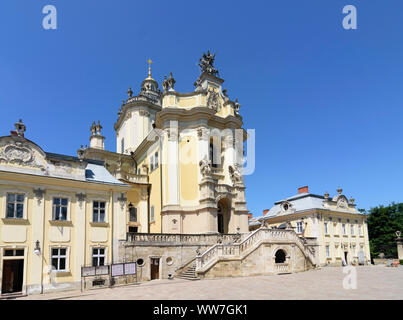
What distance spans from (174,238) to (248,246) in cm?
591

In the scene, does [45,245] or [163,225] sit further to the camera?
[163,225]

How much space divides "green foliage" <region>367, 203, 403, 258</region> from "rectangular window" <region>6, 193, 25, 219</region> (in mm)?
55784

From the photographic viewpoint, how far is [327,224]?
4225 centimetres

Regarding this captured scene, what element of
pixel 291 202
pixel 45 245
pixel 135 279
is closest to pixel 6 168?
pixel 45 245

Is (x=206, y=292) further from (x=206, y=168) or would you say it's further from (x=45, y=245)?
(x=206, y=168)

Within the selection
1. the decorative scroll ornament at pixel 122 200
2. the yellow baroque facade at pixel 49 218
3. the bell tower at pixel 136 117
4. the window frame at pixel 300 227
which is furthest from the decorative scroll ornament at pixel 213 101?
the window frame at pixel 300 227

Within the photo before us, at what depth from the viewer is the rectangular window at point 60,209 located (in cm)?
2095

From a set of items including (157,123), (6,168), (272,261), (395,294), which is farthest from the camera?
(157,123)

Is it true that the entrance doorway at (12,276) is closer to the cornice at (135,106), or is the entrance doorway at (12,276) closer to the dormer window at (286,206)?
the cornice at (135,106)

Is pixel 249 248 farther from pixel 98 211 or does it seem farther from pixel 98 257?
pixel 98 211

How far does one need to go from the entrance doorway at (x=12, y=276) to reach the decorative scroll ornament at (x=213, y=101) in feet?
73.7

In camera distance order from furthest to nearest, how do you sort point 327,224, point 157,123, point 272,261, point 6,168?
point 327,224
point 157,123
point 272,261
point 6,168
